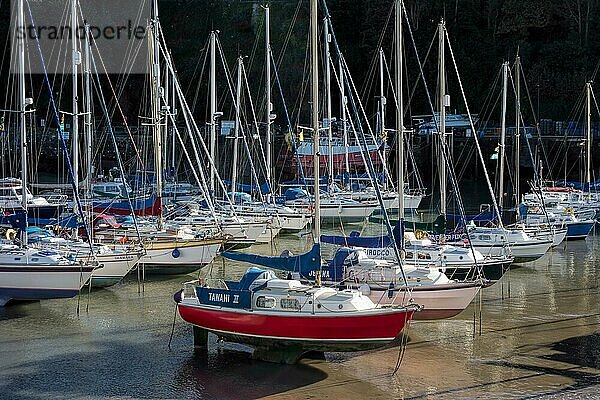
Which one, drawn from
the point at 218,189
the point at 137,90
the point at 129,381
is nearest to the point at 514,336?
the point at 129,381

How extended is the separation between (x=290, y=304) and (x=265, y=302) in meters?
0.61

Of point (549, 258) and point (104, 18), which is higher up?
point (104, 18)

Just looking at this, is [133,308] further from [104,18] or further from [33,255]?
[104,18]

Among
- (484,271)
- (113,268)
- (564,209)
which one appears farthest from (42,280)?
(564,209)

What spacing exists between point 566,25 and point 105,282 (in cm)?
5790

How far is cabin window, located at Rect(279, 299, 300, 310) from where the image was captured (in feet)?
66.9

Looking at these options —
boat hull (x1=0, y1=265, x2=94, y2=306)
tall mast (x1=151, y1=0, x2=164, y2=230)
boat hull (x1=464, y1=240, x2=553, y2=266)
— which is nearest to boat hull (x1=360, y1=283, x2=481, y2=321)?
boat hull (x1=0, y1=265, x2=94, y2=306)

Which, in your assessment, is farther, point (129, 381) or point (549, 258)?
point (549, 258)

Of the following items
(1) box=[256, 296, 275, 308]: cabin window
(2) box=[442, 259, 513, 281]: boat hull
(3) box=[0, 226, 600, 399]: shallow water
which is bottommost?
(3) box=[0, 226, 600, 399]: shallow water

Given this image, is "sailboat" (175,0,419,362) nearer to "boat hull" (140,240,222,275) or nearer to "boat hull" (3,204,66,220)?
"boat hull" (140,240,222,275)

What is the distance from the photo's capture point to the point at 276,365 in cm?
2091

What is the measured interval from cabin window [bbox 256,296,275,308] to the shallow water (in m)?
1.33

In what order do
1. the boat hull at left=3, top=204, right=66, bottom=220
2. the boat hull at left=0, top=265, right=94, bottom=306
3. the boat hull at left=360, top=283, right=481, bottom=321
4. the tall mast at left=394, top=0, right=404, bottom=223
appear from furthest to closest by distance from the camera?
the boat hull at left=3, top=204, right=66, bottom=220 < the tall mast at left=394, top=0, right=404, bottom=223 < the boat hull at left=0, top=265, right=94, bottom=306 < the boat hull at left=360, top=283, right=481, bottom=321

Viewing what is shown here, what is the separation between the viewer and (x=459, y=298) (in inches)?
936
